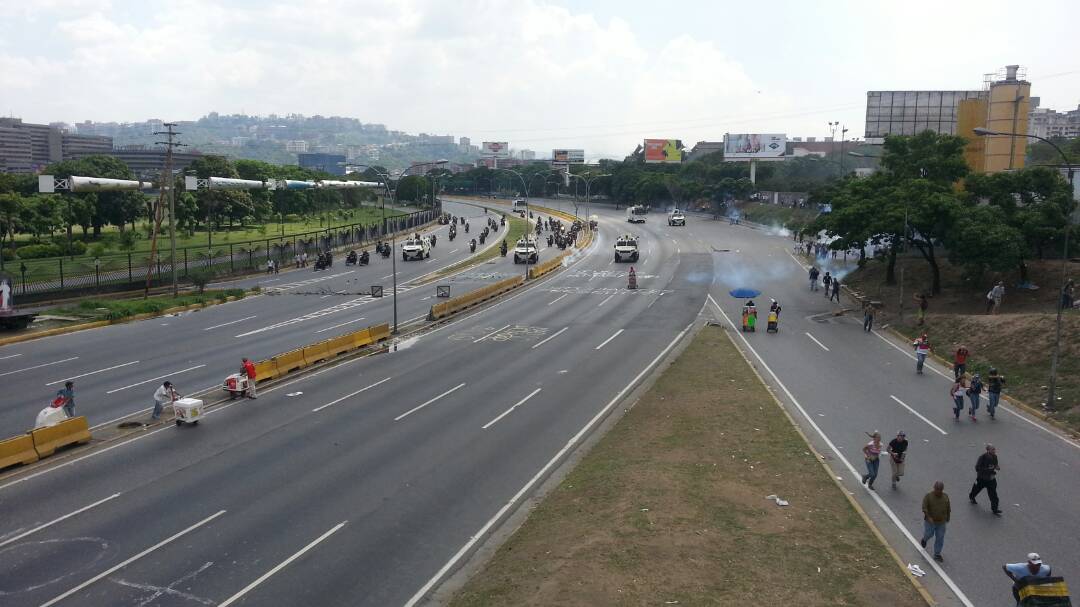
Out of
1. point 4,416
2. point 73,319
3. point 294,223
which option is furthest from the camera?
point 294,223

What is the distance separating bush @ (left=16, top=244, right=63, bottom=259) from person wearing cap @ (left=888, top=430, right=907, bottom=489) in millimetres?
59751

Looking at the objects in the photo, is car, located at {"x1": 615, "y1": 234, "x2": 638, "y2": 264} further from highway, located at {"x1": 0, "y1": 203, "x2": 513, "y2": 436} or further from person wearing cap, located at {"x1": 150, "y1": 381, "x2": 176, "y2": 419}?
person wearing cap, located at {"x1": 150, "y1": 381, "x2": 176, "y2": 419}

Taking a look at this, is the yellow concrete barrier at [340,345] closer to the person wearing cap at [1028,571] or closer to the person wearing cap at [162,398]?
the person wearing cap at [162,398]

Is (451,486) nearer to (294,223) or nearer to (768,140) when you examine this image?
(294,223)

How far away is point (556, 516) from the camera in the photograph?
16.3 meters

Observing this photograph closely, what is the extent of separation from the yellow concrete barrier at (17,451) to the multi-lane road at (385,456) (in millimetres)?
556

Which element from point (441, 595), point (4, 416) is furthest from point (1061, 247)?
point (4, 416)

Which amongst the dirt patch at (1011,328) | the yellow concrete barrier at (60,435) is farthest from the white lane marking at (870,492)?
the yellow concrete barrier at (60,435)

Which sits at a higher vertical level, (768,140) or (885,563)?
(768,140)

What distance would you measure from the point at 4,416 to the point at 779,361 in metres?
26.7

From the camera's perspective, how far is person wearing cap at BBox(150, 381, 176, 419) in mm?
23047

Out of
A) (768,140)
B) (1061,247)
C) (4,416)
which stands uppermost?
(768,140)

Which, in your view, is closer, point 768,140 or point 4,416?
point 4,416

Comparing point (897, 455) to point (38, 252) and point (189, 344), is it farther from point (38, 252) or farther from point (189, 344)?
point (38, 252)
